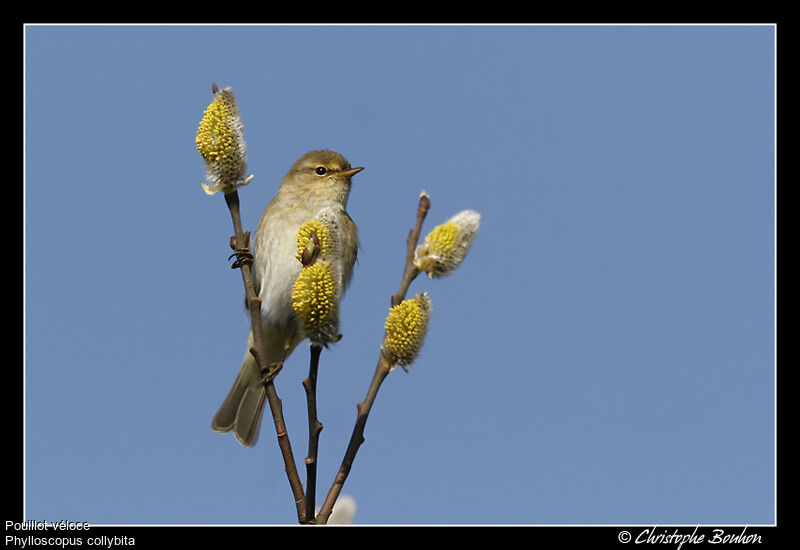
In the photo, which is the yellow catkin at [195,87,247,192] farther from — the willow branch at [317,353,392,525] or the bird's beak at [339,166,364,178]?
the bird's beak at [339,166,364,178]

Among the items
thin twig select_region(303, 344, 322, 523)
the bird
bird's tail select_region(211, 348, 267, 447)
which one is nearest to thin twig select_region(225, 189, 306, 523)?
thin twig select_region(303, 344, 322, 523)

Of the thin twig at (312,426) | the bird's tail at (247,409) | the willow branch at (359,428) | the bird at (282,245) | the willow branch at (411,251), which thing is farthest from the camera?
the bird's tail at (247,409)

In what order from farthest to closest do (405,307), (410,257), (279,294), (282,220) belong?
(282,220), (279,294), (410,257), (405,307)

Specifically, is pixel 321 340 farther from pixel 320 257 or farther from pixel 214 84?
pixel 214 84

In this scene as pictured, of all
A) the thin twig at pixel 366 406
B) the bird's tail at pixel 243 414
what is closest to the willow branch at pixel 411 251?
the thin twig at pixel 366 406

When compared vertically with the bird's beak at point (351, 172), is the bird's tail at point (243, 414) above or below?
below

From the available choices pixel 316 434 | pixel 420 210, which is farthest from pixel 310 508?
pixel 420 210

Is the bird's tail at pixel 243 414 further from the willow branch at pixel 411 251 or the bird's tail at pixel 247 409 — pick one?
the willow branch at pixel 411 251
